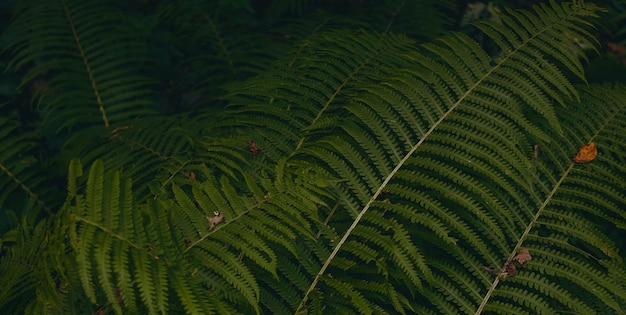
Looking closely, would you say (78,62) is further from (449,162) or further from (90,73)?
(449,162)

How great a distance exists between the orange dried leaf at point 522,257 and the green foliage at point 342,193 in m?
0.01

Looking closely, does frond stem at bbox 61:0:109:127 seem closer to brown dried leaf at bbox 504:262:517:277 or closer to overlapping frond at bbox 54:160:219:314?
overlapping frond at bbox 54:160:219:314

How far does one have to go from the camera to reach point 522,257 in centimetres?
176

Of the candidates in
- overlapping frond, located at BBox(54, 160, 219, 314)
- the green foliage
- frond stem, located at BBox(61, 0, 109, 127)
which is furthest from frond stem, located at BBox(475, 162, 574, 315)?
frond stem, located at BBox(61, 0, 109, 127)

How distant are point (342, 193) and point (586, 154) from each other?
2.73 feet

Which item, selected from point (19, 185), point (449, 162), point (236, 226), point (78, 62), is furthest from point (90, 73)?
point (449, 162)

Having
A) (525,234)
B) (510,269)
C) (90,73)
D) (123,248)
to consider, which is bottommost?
(123,248)

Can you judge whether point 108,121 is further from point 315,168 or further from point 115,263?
point 115,263

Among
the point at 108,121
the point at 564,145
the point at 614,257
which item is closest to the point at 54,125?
the point at 108,121

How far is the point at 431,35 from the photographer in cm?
288

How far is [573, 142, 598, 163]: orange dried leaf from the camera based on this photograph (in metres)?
1.96

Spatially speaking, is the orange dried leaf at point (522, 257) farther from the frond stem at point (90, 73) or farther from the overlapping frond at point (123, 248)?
the frond stem at point (90, 73)

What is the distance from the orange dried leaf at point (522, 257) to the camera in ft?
5.77

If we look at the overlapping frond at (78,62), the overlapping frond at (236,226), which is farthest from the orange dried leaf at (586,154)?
the overlapping frond at (78,62)
